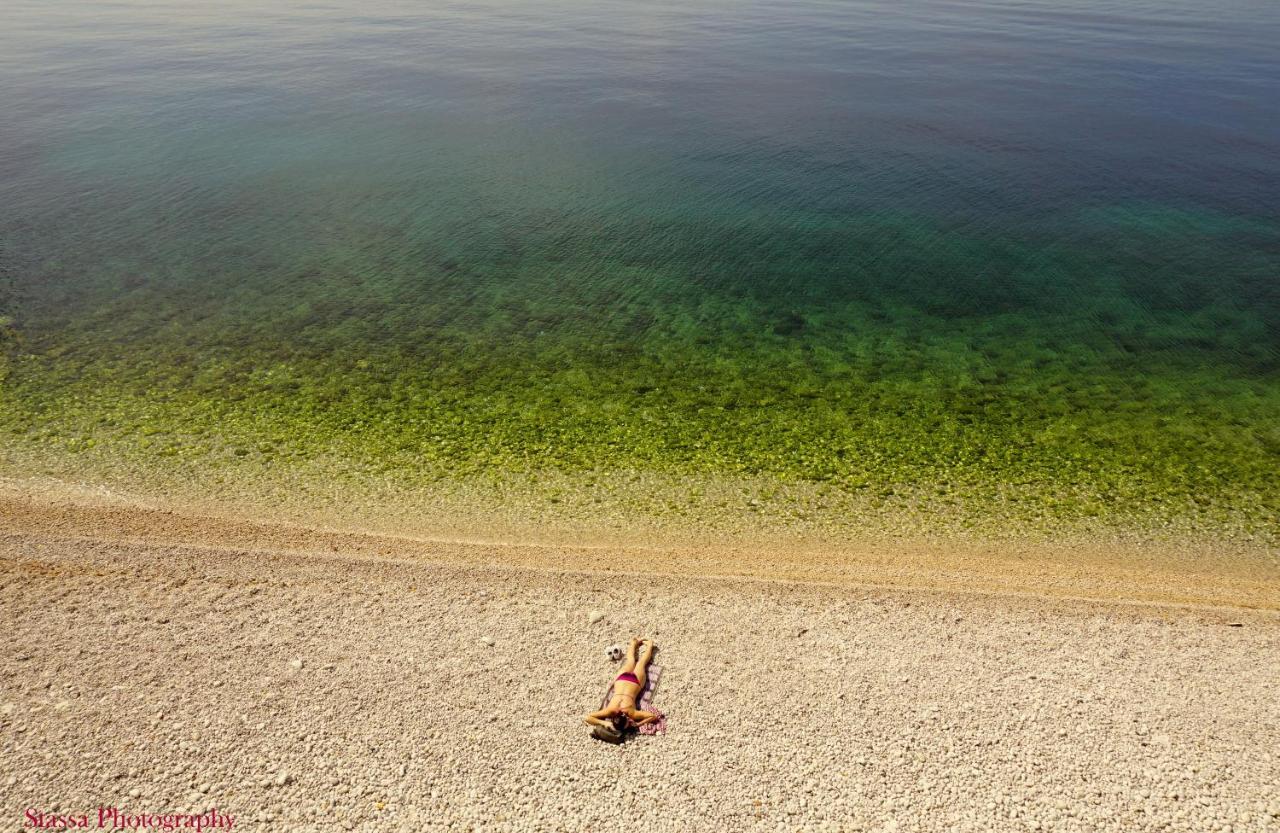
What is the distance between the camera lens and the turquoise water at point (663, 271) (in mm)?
13023

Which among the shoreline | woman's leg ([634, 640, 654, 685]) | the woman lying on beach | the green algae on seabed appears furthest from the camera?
the green algae on seabed

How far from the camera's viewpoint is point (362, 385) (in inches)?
569

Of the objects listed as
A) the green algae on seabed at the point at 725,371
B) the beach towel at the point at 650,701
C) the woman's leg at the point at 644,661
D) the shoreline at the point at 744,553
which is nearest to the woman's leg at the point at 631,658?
the woman's leg at the point at 644,661

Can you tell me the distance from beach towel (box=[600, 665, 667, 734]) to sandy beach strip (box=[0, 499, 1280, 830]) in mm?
158

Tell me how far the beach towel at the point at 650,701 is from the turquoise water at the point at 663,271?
435 cm

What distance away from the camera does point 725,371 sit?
1523 cm

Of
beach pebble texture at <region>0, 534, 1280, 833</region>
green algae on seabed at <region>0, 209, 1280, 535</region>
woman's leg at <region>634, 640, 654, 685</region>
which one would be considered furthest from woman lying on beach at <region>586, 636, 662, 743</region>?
green algae on seabed at <region>0, 209, 1280, 535</region>

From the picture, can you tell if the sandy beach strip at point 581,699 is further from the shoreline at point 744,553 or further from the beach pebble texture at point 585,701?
the shoreline at point 744,553

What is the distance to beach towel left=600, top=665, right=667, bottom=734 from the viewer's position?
7.89m

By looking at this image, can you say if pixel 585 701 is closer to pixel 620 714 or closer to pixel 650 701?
pixel 620 714

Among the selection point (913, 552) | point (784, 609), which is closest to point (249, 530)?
point (784, 609)

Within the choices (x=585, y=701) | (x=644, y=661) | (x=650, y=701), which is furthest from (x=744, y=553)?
(x=585, y=701)

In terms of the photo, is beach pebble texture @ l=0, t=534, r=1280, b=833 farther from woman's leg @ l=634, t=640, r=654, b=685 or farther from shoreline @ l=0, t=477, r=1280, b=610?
shoreline @ l=0, t=477, r=1280, b=610

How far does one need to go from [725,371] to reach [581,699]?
8.33 m
